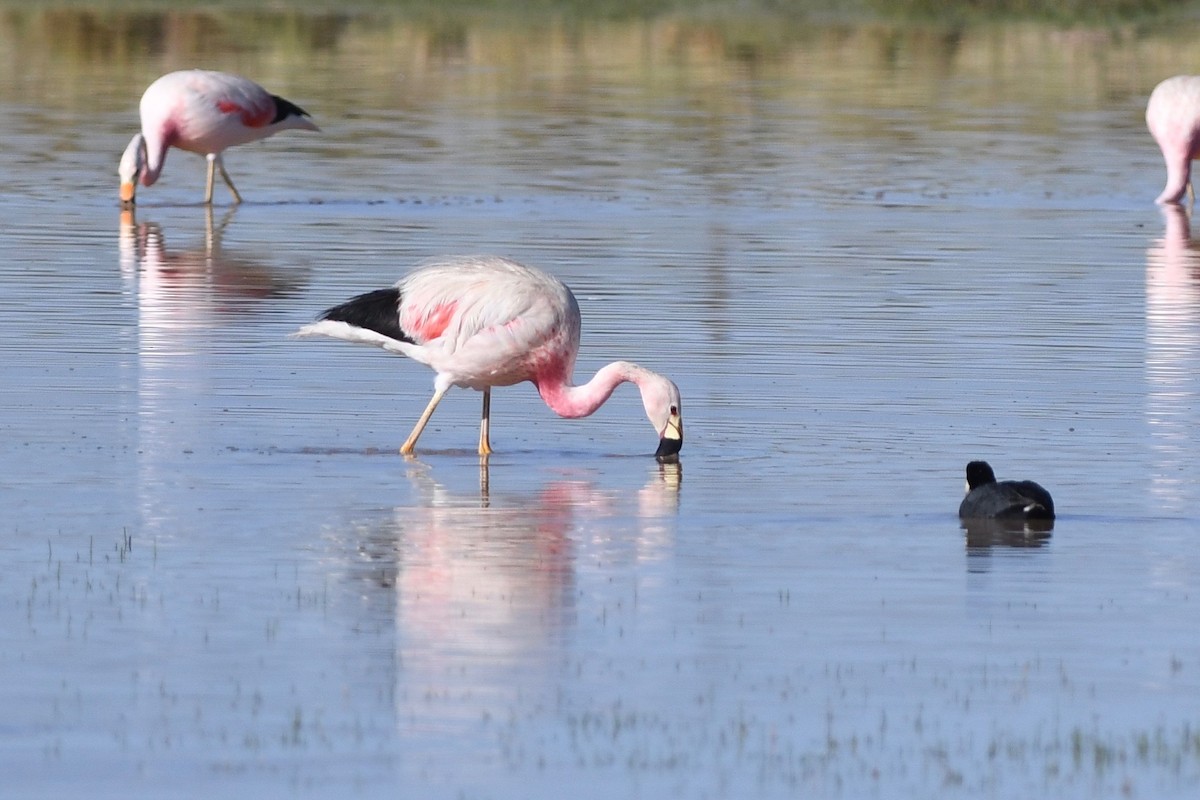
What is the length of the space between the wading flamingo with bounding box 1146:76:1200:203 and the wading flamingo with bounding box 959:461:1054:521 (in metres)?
16.5

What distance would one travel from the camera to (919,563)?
10703 mm

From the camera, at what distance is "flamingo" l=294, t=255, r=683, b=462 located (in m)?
13.3

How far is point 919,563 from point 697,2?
4526cm

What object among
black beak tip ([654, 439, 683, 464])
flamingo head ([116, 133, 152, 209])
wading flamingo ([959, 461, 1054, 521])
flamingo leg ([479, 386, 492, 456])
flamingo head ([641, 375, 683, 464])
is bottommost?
flamingo head ([116, 133, 152, 209])

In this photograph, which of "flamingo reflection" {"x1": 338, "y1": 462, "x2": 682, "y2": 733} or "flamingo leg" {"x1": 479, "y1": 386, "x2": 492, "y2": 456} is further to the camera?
"flamingo leg" {"x1": 479, "y1": 386, "x2": 492, "y2": 456}

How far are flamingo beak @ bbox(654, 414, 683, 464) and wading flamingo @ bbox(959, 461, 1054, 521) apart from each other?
173 centimetres

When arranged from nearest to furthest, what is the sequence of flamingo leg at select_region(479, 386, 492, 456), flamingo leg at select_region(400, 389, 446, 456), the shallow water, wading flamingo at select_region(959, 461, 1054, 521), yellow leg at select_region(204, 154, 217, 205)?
the shallow water → wading flamingo at select_region(959, 461, 1054, 521) → flamingo leg at select_region(400, 389, 446, 456) → flamingo leg at select_region(479, 386, 492, 456) → yellow leg at select_region(204, 154, 217, 205)

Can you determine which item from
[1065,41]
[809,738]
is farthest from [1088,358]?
[1065,41]

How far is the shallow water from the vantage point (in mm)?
8086

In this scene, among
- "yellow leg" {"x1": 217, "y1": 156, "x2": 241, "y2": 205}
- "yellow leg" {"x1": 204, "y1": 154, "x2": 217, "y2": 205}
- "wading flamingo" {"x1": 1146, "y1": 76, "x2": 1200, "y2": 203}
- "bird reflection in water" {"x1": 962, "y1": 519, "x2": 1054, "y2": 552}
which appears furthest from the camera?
"wading flamingo" {"x1": 1146, "y1": 76, "x2": 1200, "y2": 203}

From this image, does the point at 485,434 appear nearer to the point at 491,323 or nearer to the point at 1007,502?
the point at 491,323

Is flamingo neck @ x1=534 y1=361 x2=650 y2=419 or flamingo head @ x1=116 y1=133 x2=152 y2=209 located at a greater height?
flamingo neck @ x1=534 y1=361 x2=650 y2=419

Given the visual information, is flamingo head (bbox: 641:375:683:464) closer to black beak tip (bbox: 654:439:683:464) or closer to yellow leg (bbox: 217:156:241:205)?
black beak tip (bbox: 654:439:683:464)

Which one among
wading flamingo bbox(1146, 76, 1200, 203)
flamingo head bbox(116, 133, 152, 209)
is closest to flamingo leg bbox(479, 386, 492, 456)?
flamingo head bbox(116, 133, 152, 209)
